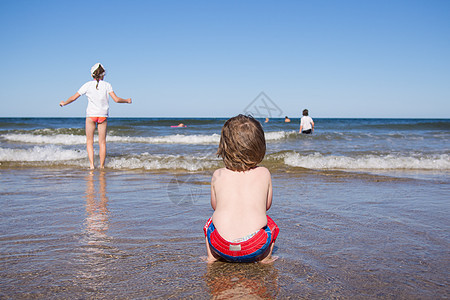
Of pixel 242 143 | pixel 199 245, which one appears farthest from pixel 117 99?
pixel 242 143

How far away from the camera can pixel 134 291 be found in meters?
1.94

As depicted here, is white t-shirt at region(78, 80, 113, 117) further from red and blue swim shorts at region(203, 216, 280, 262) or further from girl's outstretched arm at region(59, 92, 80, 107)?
red and blue swim shorts at region(203, 216, 280, 262)

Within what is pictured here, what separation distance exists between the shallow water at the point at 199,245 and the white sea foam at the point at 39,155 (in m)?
3.70

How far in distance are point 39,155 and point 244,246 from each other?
25.0 ft

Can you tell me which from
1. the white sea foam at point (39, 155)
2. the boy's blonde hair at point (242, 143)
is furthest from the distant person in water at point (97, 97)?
the boy's blonde hair at point (242, 143)

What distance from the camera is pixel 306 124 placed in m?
16.5

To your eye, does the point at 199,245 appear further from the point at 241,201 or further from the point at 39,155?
the point at 39,155

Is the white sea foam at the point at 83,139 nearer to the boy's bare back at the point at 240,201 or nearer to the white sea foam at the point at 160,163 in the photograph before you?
the white sea foam at the point at 160,163

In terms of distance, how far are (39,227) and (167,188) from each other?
2.14 meters

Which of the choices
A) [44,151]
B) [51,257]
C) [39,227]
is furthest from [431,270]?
[44,151]

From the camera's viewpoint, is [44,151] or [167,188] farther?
A: [44,151]

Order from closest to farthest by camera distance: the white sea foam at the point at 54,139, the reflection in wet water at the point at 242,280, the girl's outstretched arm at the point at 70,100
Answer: the reflection in wet water at the point at 242,280
the girl's outstretched arm at the point at 70,100
the white sea foam at the point at 54,139

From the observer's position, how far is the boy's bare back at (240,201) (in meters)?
2.29

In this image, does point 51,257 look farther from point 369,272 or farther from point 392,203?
point 392,203
